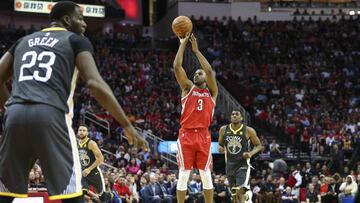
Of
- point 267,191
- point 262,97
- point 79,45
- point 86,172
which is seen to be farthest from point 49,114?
point 262,97

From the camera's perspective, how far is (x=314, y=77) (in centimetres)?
3344

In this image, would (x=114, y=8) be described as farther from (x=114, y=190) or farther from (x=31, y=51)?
(x=31, y=51)

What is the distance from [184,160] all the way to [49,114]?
5.87 meters

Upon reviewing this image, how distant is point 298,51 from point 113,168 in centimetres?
1816

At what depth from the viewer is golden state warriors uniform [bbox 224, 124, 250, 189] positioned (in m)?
12.1

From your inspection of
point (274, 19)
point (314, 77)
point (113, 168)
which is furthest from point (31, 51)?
point (274, 19)

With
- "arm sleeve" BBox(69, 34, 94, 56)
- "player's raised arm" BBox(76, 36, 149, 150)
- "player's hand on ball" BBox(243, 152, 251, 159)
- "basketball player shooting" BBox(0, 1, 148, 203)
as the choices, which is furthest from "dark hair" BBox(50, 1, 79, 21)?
"player's hand on ball" BBox(243, 152, 251, 159)

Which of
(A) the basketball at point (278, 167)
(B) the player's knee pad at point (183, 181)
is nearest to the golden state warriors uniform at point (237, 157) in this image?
(B) the player's knee pad at point (183, 181)

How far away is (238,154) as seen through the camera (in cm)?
1216

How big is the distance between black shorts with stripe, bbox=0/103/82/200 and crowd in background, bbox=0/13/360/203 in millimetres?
11159

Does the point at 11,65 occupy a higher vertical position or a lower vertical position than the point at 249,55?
lower

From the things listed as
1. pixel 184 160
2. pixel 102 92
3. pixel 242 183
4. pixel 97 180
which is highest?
pixel 102 92

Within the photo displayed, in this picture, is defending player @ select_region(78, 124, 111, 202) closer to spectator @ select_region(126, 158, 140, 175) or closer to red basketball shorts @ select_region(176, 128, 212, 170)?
red basketball shorts @ select_region(176, 128, 212, 170)

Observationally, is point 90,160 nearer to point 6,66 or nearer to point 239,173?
point 239,173
